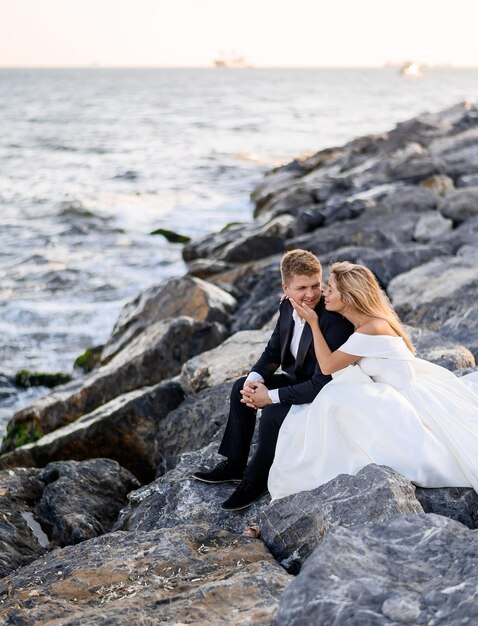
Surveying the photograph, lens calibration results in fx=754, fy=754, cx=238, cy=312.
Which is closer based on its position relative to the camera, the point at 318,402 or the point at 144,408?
the point at 318,402

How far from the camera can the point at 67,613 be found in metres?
3.49

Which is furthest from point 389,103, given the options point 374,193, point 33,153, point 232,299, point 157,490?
point 157,490

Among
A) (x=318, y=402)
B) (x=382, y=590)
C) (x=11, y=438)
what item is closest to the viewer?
(x=382, y=590)

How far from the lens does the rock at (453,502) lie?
428 cm

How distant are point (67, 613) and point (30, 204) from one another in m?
23.2

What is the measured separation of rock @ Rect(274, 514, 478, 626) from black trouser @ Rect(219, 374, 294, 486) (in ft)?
4.79

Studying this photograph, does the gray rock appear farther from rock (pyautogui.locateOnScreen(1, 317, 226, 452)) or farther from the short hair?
the short hair

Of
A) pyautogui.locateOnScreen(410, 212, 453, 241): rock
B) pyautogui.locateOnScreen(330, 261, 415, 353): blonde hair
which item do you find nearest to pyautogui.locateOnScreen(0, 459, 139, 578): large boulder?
pyautogui.locateOnScreen(330, 261, 415, 353): blonde hair

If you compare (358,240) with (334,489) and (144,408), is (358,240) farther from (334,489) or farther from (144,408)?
(334,489)

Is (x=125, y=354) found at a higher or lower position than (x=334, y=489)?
lower

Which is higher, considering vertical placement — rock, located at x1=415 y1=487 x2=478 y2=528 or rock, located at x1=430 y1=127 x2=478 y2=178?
rock, located at x1=430 y1=127 x2=478 y2=178

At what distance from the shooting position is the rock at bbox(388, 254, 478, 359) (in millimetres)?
7492

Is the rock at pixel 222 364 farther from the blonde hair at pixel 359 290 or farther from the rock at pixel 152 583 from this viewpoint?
the rock at pixel 152 583

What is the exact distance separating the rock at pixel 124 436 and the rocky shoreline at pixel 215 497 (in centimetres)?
1
